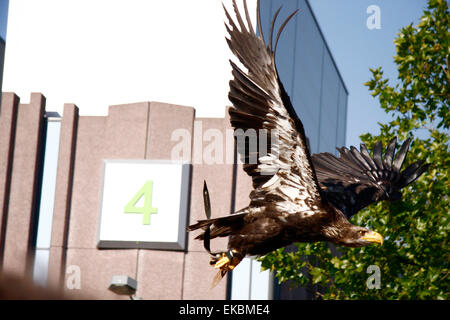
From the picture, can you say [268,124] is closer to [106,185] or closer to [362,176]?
[362,176]

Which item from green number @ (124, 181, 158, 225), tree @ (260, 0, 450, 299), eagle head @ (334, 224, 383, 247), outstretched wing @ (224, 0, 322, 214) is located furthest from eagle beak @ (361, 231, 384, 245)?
green number @ (124, 181, 158, 225)

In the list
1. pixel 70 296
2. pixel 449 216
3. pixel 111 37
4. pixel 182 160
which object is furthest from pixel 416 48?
pixel 111 37

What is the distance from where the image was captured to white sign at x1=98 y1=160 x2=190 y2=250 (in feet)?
65.5

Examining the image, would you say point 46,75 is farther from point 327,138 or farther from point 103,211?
point 327,138

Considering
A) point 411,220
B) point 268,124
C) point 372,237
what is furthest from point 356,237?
point 411,220

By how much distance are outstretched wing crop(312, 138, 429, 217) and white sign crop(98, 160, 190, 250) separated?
1148cm

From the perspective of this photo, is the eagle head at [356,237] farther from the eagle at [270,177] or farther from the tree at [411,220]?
the tree at [411,220]

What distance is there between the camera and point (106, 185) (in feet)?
67.6

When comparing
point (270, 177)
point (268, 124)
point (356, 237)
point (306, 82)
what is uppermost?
point (306, 82)

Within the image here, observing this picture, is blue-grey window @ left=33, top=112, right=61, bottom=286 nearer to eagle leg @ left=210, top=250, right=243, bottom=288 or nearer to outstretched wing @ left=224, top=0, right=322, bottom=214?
outstretched wing @ left=224, top=0, right=322, bottom=214

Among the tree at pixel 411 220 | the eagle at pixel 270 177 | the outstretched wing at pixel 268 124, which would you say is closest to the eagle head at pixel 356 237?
the eagle at pixel 270 177

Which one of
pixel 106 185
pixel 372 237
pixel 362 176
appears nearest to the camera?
pixel 372 237

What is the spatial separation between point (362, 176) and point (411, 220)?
7.58 feet
